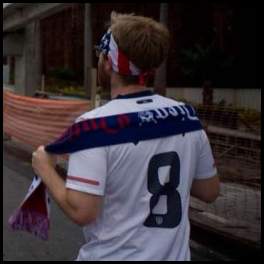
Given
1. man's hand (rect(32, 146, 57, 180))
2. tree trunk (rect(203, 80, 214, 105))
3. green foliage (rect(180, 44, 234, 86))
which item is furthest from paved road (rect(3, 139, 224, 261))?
green foliage (rect(180, 44, 234, 86))

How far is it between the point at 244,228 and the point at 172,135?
14.4 feet

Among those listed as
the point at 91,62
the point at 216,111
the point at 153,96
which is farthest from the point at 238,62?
the point at 153,96

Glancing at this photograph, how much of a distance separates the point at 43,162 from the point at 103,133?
0.25 m

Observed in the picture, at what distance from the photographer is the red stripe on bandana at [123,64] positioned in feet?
6.91

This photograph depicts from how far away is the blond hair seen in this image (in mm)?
2084

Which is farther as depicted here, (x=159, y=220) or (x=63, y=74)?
(x=63, y=74)

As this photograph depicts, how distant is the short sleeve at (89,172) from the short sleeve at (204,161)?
16.8 inches

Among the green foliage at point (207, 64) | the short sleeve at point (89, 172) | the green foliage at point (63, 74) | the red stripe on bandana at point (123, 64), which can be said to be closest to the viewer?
the short sleeve at point (89, 172)

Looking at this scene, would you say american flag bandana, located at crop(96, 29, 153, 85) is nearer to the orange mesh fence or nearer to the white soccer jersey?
the white soccer jersey

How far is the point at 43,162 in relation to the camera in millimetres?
2139

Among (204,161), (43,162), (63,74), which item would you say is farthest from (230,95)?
(43,162)

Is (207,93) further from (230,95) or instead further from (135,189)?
(135,189)

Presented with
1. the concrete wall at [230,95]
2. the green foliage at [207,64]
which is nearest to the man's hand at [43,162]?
the concrete wall at [230,95]

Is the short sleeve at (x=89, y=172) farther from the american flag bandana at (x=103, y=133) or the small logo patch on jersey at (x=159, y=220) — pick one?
the small logo patch on jersey at (x=159, y=220)
